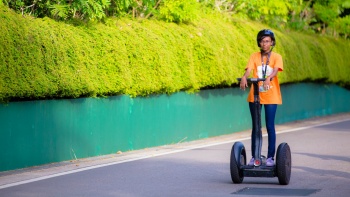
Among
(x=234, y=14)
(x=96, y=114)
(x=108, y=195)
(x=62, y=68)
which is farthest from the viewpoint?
(x=234, y=14)

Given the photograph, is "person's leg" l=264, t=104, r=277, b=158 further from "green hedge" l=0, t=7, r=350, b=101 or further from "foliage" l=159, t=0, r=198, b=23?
"foliage" l=159, t=0, r=198, b=23

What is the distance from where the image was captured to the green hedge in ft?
47.6

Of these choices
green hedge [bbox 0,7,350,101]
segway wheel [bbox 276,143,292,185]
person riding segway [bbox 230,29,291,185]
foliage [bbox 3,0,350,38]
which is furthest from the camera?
foliage [bbox 3,0,350,38]

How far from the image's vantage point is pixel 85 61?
643 inches

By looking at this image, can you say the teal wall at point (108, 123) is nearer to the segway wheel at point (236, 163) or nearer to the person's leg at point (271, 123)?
the segway wheel at point (236, 163)

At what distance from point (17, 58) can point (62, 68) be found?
50.9 inches

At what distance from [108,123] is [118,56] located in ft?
4.07

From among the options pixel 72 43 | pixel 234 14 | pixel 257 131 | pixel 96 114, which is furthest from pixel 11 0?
pixel 234 14

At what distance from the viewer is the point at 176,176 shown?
13164 millimetres

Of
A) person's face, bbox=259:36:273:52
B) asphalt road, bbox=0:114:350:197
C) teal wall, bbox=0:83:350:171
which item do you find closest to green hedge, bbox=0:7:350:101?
teal wall, bbox=0:83:350:171

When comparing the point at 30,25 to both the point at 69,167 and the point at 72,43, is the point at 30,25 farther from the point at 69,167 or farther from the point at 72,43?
the point at 69,167

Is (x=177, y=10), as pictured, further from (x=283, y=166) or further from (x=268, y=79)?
(x=283, y=166)

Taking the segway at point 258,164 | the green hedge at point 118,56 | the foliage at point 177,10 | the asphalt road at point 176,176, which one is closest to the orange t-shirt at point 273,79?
the segway at point 258,164

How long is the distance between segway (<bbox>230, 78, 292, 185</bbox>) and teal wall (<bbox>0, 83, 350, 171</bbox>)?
3.84m
